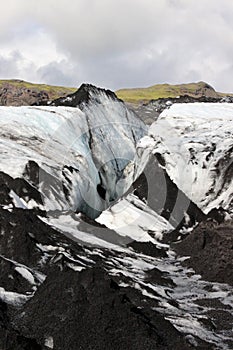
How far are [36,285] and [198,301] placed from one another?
17.5 feet

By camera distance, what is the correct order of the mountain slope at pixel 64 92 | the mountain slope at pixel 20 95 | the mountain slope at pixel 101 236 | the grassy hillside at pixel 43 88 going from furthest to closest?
the grassy hillside at pixel 43 88 → the mountain slope at pixel 64 92 → the mountain slope at pixel 20 95 → the mountain slope at pixel 101 236

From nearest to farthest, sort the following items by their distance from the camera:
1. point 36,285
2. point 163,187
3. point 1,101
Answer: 1. point 36,285
2. point 163,187
3. point 1,101

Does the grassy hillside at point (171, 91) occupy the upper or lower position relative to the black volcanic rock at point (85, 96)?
upper

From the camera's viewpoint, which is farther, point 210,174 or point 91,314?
point 210,174

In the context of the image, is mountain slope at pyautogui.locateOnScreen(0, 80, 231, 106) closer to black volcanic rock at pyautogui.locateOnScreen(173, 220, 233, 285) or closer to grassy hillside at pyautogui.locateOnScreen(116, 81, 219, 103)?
grassy hillside at pyautogui.locateOnScreen(116, 81, 219, 103)

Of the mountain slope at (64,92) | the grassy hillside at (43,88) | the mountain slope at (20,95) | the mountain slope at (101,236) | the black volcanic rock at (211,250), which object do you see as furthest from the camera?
the grassy hillside at (43,88)

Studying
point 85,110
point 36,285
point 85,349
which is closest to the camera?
point 85,349

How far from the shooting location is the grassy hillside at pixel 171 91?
459 feet

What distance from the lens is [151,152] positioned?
42.6m

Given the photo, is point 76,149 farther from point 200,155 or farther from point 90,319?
point 90,319

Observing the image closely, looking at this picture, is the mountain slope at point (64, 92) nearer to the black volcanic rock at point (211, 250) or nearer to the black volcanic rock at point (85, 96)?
the black volcanic rock at point (85, 96)

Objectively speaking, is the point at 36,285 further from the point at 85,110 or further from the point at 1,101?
the point at 1,101

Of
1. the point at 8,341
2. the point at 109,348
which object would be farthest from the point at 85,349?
the point at 8,341

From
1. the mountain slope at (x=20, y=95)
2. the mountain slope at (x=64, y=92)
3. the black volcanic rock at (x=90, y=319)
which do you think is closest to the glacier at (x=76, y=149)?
the black volcanic rock at (x=90, y=319)
